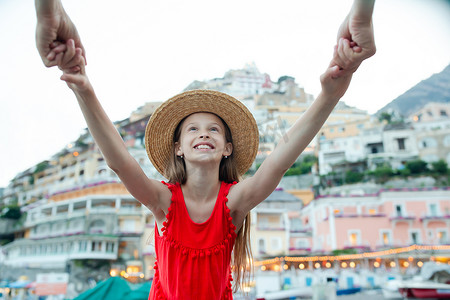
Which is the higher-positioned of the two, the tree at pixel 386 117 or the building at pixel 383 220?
the tree at pixel 386 117

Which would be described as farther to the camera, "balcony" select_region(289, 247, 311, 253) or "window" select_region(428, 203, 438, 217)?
"balcony" select_region(289, 247, 311, 253)

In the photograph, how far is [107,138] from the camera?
0.71 metres

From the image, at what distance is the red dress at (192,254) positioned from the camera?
813 millimetres

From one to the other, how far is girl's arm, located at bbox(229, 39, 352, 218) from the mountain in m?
18.9

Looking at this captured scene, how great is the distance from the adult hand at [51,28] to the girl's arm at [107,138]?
0.01 meters

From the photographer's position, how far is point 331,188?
18.2 meters

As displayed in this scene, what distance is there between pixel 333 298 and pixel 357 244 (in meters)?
10.7

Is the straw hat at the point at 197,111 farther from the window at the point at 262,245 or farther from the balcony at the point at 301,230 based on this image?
the balcony at the point at 301,230

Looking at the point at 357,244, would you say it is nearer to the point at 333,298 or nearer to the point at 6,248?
the point at 333,298

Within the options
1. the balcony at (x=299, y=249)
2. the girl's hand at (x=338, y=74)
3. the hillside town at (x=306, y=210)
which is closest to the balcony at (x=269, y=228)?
the hillside town at (x=306, y=210)

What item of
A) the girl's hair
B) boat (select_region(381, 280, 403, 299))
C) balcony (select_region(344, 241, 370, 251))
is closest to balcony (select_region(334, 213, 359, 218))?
balcony (select_region(344, 241, 370, 251))

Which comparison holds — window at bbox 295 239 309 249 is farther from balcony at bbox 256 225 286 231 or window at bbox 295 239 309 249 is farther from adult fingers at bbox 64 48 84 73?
adult fingers at bbox 64 48 84 73

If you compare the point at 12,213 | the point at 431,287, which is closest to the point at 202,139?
the point at 431,287

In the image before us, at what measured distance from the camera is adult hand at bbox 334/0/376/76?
1.72 feet
